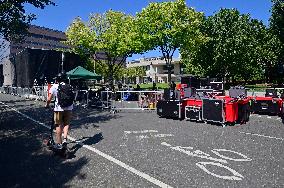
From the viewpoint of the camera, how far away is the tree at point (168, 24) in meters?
40.2

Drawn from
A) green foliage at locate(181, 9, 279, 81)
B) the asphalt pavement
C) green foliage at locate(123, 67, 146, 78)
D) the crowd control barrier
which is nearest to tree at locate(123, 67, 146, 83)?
green foliage at locate(123, 67, 146, 78)

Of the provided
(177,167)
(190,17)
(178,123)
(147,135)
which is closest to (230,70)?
(190,17)

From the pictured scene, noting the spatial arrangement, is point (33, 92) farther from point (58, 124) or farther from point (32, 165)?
point (32, 165)

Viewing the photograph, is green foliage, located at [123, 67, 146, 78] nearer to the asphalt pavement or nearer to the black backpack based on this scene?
the asphalt pavement

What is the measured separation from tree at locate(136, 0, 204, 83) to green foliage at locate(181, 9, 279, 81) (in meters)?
8.28

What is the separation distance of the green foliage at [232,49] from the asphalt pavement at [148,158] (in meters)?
38.2

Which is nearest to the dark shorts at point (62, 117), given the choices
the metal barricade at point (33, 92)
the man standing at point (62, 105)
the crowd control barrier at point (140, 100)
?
the man standing at point (62, 105)

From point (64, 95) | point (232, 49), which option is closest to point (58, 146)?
point (64, 95)

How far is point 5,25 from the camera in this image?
24.6 metres

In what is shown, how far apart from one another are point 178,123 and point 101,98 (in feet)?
25.8

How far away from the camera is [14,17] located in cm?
2452

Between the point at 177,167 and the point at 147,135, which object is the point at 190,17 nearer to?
the point at 147,135

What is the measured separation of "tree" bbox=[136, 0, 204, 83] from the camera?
40.2 m

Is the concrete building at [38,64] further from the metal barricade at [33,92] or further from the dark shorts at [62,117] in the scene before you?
the dark shorts at [62,117]
